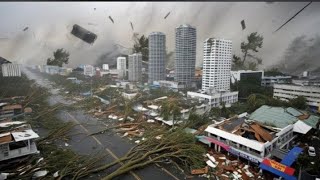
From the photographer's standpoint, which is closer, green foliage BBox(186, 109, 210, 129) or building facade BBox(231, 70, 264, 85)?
green foliage BBox(186, 109, 210, 129)

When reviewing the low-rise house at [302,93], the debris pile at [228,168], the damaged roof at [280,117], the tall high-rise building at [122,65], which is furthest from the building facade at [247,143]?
the tall high-rise building at [122,65]

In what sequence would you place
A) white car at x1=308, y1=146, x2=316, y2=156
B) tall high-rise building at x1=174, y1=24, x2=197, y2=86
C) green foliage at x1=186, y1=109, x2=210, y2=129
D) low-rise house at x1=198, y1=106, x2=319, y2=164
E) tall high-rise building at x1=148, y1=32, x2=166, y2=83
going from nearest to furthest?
low-rise house at x1=198, y1=106, x2=319, y2=164, white car at x1=308, y1=146, x2=316, y2=156, green foliage at x1=186, y1=109, x2=210, y2=129, tall high-rise building at x1=174, y1=24, x2=197, y2=86, tall high-rise building at x1=148, y1=32, x2=166, y2=83

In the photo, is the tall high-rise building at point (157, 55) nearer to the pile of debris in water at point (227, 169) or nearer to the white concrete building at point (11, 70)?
the white concrete building at point (11, 70)

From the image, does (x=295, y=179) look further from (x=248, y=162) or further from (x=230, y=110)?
(x=230, y=110)

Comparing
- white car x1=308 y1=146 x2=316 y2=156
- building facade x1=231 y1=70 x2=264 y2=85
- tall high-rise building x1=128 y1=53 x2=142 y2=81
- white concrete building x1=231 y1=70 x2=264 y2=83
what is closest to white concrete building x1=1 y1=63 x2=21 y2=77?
tall high-rise building x1=128 y1=53 x2=142 y2=81

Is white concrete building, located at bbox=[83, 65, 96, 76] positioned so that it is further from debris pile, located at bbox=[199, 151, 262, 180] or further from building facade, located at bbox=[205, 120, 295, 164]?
debris pile, located at bbox=[199, 151, 262, 180]

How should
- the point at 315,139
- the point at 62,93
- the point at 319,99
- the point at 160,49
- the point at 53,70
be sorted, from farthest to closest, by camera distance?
the point at 53,70
the point at 160,49
the point at 62,93
the point at 319,99
the point at 315,139

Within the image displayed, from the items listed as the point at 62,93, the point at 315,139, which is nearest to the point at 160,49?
the point at 62,93
